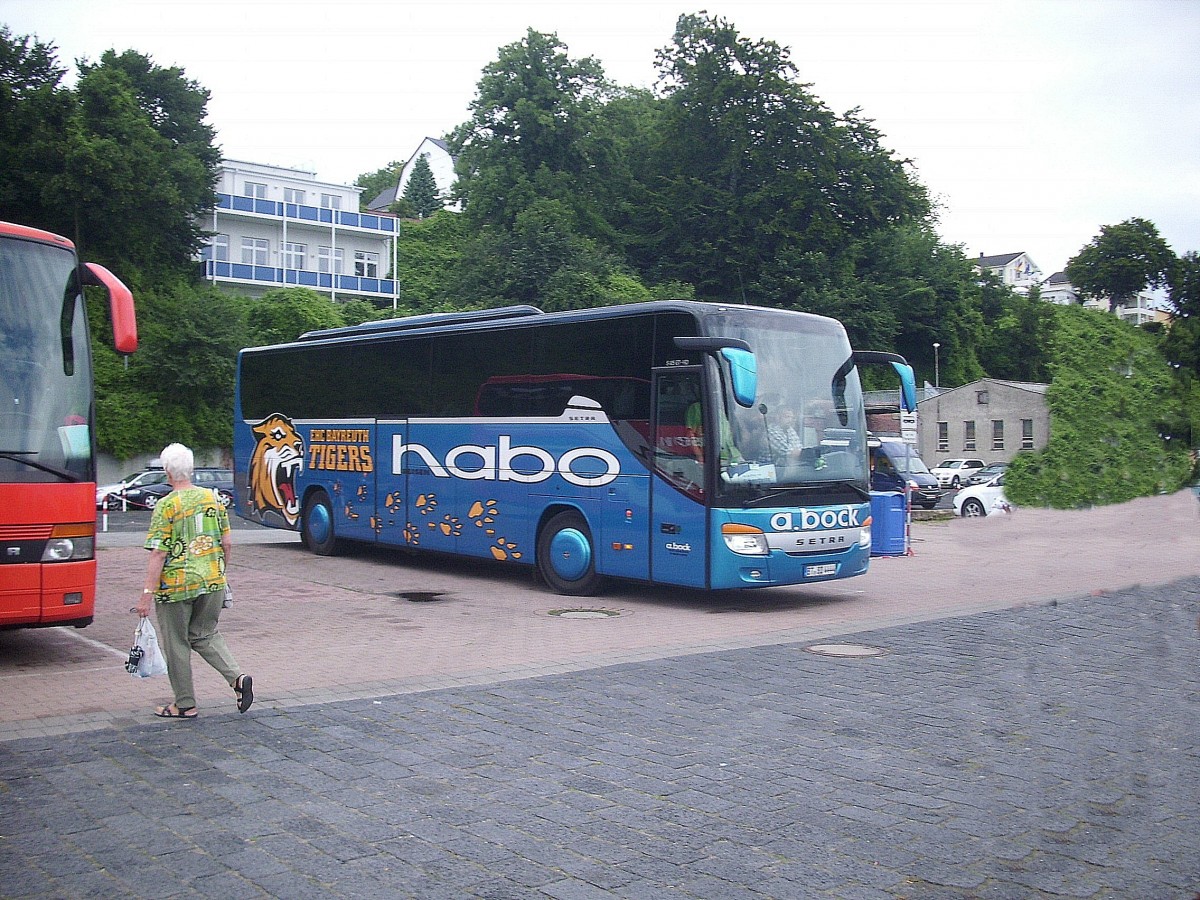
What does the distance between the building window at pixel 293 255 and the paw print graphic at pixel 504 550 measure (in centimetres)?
5739

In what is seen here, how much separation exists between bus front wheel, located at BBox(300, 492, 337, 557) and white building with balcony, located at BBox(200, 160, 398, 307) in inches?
1807

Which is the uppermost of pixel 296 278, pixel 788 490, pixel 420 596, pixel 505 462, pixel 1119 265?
pixel 296 278

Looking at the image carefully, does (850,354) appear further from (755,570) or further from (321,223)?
(321,223)

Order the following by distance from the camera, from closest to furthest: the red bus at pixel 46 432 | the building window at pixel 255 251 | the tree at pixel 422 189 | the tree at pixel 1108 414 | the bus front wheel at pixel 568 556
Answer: the red bus at pixel 46 432
the tree at pixel 1108 414
the bus front wheel at pixel 568 556
the building window at pixel 255 251
the tree at pixel 422 189

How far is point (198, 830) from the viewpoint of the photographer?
5.15m

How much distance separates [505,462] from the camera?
15516mm

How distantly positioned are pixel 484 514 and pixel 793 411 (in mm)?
4952

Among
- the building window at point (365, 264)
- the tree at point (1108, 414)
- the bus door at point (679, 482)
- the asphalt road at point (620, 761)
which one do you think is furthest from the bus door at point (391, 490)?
the building window at point (365, 264)

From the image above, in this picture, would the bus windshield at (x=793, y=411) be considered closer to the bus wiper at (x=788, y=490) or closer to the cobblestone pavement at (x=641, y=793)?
the bus wiper at (x=788, y=490)

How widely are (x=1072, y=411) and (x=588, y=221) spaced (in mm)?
54689

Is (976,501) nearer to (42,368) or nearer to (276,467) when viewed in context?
(276,467)

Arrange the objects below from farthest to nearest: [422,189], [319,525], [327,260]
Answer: [422,189]
[327,260]
[319,525]

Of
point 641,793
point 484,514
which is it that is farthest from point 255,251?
point 641,793

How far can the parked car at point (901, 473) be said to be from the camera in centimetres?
3120
